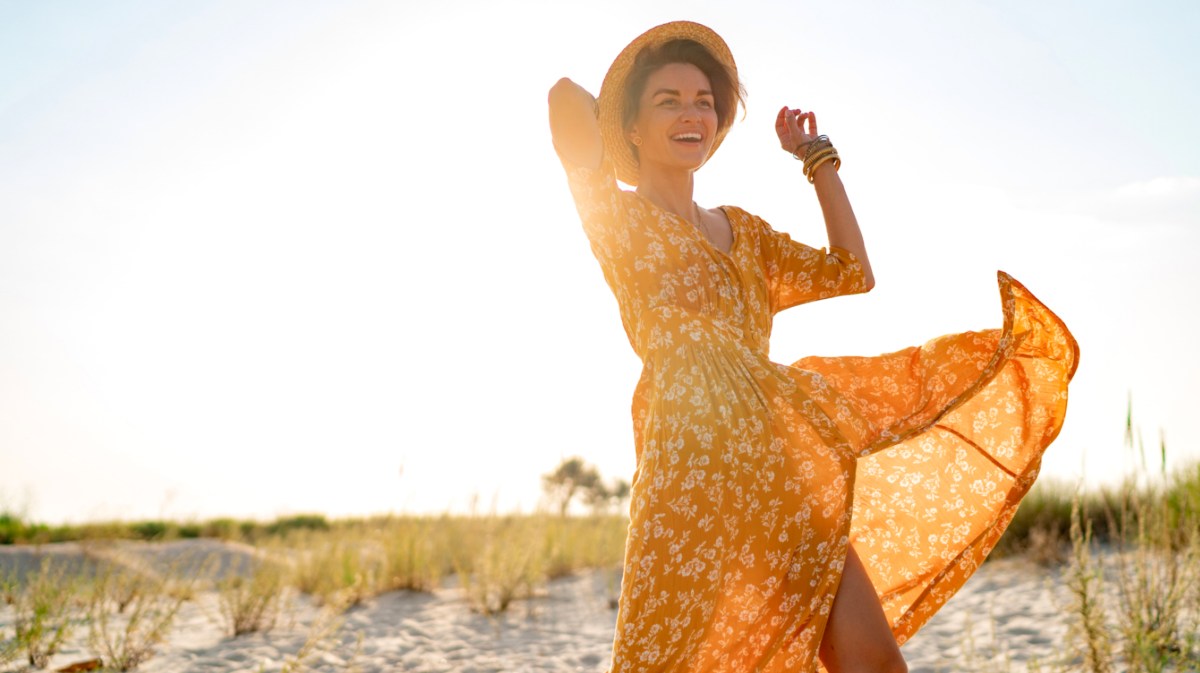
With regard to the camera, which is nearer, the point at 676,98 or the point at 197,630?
the point at 676,98

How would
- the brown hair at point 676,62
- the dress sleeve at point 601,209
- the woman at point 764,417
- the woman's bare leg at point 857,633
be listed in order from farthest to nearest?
1. the brown hair at point 676,62
2. the dress sleeve at point 601,209
3. the woman at point 764,417
4. the woman's bare leg at point 857,633

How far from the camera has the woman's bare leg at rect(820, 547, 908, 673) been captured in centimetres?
219

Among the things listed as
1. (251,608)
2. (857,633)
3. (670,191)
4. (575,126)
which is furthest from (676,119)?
(251,608)

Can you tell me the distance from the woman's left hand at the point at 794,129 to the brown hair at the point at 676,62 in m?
0.19

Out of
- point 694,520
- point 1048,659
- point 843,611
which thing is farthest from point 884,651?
point 1048,659

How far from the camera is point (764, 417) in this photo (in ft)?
7.97

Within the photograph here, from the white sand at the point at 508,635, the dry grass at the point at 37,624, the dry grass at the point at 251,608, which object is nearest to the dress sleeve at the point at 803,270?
the white sand at the point at 508,635

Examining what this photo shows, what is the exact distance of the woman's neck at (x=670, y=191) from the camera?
284 cm

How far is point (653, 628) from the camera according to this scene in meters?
2.26

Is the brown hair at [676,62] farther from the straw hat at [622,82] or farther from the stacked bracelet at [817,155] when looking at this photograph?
the stacked bracelet at [817,155]

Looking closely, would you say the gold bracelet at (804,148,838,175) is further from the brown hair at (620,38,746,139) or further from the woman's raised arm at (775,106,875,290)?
the brown hair at (620,38,746,139)

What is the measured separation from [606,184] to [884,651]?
1433 millimetres

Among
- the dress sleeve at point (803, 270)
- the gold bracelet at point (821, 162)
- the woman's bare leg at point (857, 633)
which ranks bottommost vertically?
the woman's bare leg at point (857, 633)

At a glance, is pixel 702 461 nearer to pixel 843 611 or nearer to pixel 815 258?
pixel 843 611
